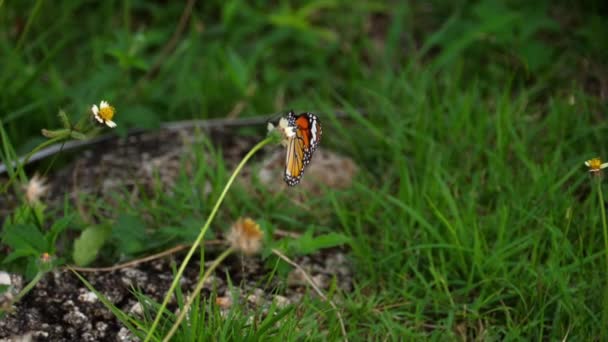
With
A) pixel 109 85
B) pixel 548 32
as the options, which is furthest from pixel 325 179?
pixel 548 32

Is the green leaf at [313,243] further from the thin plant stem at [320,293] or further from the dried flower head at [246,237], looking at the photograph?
the dried flower head at [246,237]

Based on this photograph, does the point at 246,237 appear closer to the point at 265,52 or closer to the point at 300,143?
the point at 300,143

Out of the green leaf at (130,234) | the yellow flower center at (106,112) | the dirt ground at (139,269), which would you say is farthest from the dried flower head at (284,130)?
the green leaf at (130,234)

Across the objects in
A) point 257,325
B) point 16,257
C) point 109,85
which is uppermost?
point 109,85

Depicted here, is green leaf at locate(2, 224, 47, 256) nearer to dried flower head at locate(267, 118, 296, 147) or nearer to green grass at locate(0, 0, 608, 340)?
green grass at locate(0, 0, 608, 340)

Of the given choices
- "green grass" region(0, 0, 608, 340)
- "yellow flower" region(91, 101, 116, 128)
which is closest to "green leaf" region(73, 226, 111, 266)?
"green grass" region(0, 0, 608, 340)

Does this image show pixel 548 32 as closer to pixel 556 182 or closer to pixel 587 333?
pixel 556 182

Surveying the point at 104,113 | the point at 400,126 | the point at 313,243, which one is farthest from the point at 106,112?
the point at 400,126
